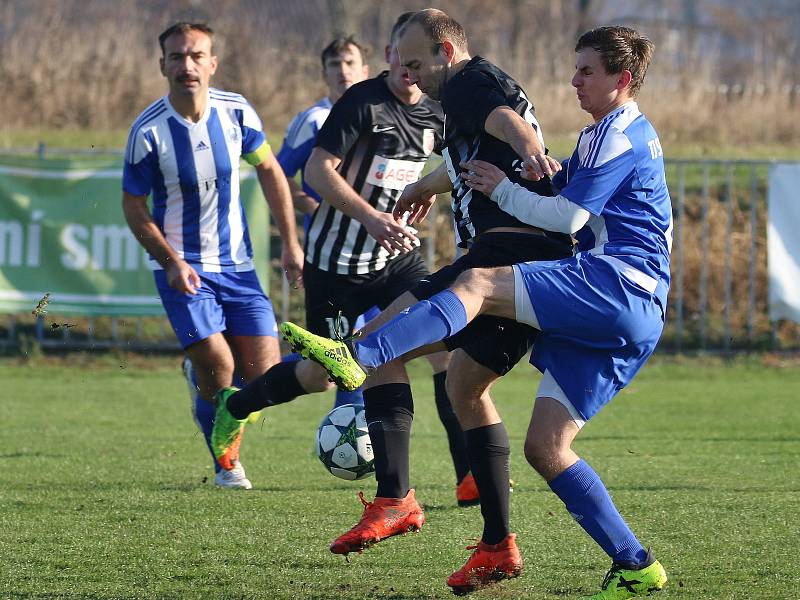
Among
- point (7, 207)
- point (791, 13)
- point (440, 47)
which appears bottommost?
point (7, 207)

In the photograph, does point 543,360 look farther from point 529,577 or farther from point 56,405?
point 56,405

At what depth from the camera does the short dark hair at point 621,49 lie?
424 cm

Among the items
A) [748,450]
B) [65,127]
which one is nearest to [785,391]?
[748,450]

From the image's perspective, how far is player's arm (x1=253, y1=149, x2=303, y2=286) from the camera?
21.8 feet

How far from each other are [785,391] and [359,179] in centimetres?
581

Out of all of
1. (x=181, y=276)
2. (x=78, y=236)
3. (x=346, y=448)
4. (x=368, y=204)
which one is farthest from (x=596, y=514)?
(x=78, y=236)

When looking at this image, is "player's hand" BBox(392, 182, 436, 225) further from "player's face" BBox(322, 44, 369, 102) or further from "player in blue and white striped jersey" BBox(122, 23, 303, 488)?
"player's face" BBox(322, 44, 369, 102)

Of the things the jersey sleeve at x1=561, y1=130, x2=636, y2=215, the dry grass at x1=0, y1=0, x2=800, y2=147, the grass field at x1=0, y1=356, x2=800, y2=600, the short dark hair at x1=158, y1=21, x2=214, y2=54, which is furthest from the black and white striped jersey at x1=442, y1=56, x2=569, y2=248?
the dry grass at x1=0, y1=0, x2=800, y2=147

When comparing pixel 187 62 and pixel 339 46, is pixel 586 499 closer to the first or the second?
pixel 187 62

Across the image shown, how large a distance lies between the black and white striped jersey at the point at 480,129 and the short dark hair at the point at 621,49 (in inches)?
12.5

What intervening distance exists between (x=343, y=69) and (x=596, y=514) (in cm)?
432

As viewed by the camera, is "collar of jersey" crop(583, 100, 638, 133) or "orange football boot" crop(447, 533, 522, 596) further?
"orange football boot" crop(447, 533, 522, 596)

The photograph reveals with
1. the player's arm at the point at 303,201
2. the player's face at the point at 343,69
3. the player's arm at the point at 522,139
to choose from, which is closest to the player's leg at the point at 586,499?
the player's arm at the point at 522,139

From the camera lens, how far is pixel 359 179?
6.12 metres
